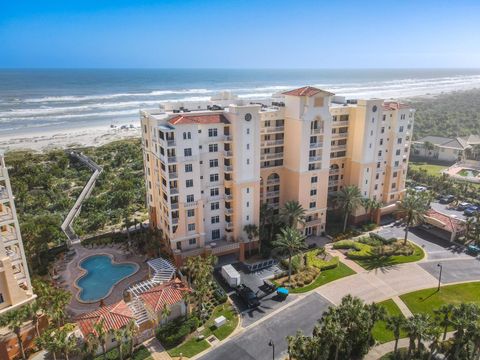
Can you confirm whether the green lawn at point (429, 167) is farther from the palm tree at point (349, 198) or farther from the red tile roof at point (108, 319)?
the red tile roof at point (108, 319)

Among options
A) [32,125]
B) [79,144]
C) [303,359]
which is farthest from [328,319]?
[32,125]

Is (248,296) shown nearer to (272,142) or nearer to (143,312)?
(143,312)

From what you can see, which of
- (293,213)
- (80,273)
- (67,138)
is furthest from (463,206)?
(67,138)

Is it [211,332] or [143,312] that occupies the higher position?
[143,312]

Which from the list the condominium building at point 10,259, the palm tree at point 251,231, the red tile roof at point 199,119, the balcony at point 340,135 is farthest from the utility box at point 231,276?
the balcony at point 340,135

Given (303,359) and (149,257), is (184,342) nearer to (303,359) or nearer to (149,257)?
(303,359)

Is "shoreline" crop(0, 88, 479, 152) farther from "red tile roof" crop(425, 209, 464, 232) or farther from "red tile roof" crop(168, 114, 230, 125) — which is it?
"red tile roof" crop(425, 209, 464, 232)
